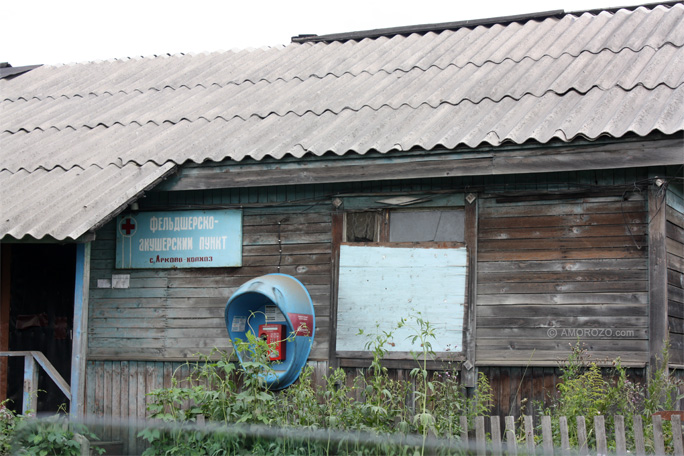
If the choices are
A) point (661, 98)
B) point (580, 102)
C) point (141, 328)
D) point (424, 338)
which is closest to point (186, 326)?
point (141, 328)

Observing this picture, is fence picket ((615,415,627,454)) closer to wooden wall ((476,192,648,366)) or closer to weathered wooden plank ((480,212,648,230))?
wooden wall ((476,192,648,366))

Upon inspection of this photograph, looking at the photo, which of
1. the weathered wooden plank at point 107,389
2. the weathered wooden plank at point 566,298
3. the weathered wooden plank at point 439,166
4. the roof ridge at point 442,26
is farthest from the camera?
the roof ridge at point 442,26

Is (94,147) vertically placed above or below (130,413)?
above

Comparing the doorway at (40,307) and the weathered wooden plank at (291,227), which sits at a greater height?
the weathered wooden plank at (291,227)

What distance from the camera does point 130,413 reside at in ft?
32.3

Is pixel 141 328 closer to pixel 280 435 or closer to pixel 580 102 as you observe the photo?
pixel 280 435

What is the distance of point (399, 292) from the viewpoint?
29.8ft

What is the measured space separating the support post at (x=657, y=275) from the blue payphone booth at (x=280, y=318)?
133 inches

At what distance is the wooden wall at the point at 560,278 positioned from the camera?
8.27m

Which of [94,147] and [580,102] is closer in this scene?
[580,102]

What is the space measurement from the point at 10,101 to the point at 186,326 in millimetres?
5790

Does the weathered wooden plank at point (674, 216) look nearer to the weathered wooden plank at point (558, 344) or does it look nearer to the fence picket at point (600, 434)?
the weathered wooden plank at point (558, 344)

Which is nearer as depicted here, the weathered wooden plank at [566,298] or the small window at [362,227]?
the weathered wooden plank at [566,298]

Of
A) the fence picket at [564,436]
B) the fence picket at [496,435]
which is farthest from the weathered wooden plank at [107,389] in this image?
the fence picket at [564,436]
